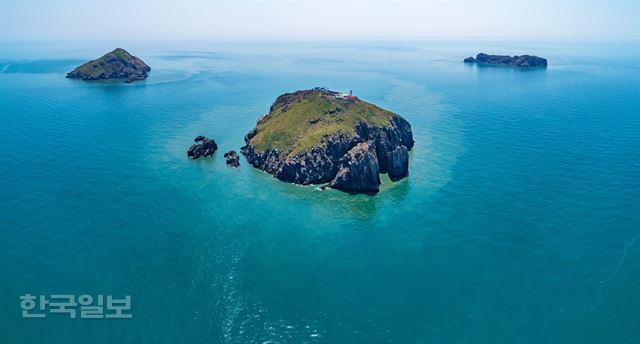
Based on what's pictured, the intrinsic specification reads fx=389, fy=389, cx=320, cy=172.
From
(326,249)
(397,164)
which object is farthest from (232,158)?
(326,249)

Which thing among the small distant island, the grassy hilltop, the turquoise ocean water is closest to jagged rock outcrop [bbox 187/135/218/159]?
the turquoise ocean water

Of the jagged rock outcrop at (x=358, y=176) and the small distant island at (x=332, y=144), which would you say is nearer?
the jagged rock outcrop at (x=358, y=176)

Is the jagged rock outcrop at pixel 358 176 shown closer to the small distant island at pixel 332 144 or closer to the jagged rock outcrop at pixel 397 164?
the small distant island at pixel 332 144

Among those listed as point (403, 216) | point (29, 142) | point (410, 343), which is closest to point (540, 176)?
point (403, 216)

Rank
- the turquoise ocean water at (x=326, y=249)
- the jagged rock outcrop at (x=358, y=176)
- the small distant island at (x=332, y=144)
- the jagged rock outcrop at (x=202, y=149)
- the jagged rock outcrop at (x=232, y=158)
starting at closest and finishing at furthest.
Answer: the turquoise ocean water at (x=326, y=249), the jagged rock outcrop at (x=358, y=176), the small distant island at (x=332, y=144), the jagged rock outcrop at (x=232, y=158), the jagged rock outcrop at (x=202, y=149)

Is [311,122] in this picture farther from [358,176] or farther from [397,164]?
[397,164]

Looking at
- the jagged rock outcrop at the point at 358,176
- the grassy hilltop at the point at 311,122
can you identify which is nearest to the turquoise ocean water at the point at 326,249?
the jagged rock outcrop at the point at 358,176
